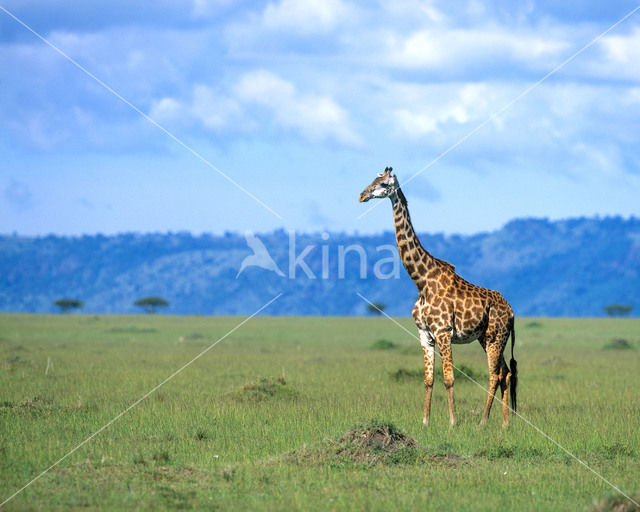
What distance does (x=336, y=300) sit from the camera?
199m

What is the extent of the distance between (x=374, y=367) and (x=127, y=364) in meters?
8.84

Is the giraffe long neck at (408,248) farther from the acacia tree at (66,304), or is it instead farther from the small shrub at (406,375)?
the acacia tree at (66,304)

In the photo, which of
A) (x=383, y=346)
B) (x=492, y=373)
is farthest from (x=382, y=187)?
(x=383, y=346)

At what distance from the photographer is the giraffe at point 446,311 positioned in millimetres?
16750

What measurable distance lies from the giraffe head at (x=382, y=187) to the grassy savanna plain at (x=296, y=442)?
4.25 meters

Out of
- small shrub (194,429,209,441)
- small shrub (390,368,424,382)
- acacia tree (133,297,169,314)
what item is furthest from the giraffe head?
acacia tree (133,297,169,314)

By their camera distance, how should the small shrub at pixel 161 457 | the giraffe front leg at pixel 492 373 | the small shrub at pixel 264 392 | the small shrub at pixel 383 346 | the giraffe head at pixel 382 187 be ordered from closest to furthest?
the small shrub at pixel 161 457 < the giraffe head at pixel 382 187 < the giraffe front leg at pixel 492 373 < the small shrub at pixel 264 392 < the small shrub at pixel 383 346

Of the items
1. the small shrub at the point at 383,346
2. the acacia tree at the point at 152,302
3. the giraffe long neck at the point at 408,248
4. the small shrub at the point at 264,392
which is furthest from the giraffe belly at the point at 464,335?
the acacia tree at the point at 152,302

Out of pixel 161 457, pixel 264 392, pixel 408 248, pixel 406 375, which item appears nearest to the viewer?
pixel 161 457

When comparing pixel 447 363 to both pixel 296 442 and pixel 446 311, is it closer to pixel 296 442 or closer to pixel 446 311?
pixel 446 311

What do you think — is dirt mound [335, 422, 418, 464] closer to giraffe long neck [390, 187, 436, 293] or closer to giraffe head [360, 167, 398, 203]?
giraffe long neck [390, 187, 436, 293]

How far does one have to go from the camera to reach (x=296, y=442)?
1546 cm

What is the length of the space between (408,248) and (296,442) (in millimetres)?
4286

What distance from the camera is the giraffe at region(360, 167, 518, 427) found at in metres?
16.8
